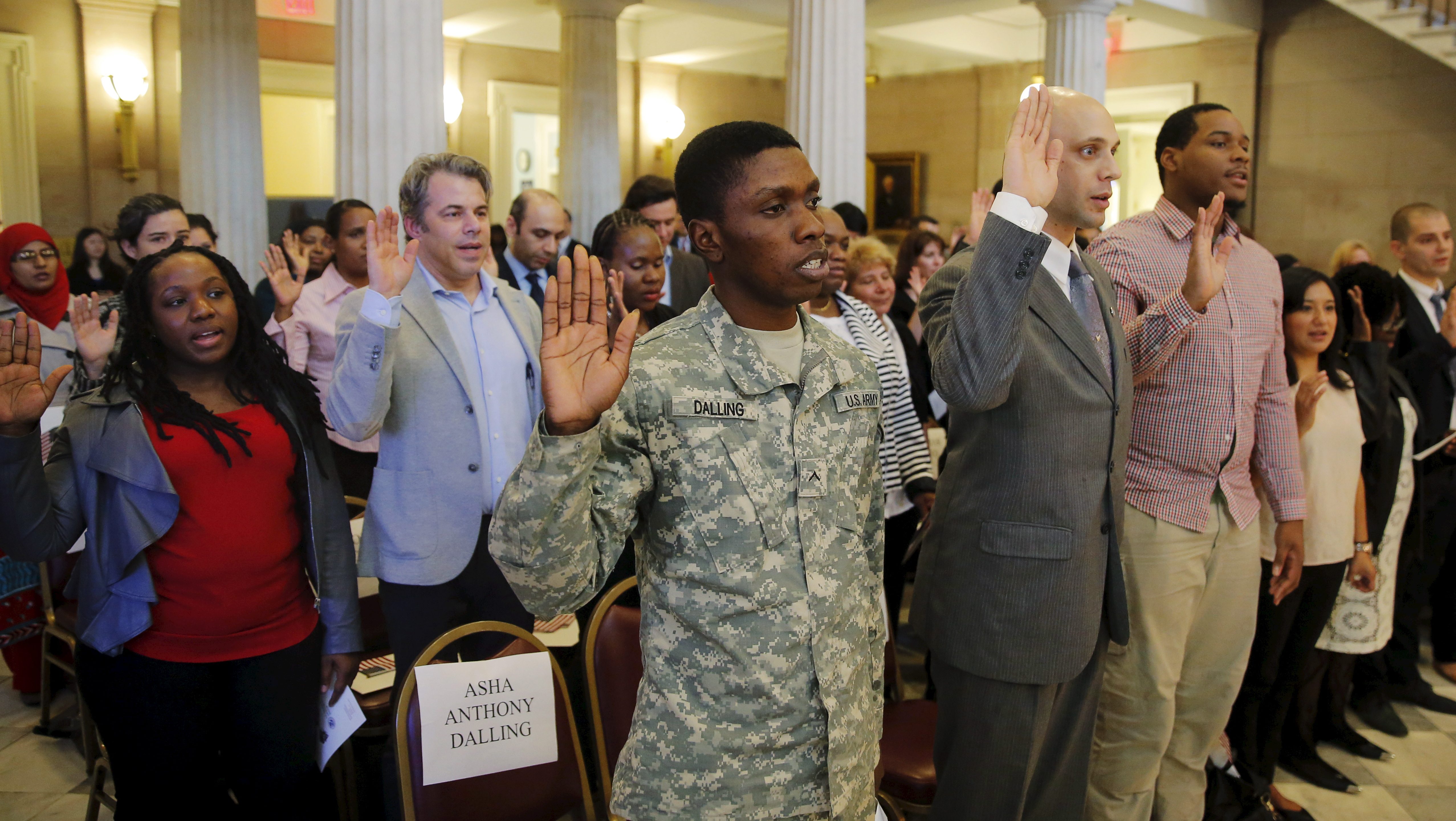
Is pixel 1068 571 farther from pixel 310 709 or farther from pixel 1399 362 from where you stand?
pixel 1399 362

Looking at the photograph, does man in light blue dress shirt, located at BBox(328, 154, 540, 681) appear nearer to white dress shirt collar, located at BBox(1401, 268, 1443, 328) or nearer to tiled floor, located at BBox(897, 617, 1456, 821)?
tiled floor, located at BBox(897, 617, 1456, 821)

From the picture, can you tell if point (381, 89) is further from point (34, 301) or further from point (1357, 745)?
point (1357, 745)

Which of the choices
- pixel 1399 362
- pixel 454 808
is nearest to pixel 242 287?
pixel 454 808

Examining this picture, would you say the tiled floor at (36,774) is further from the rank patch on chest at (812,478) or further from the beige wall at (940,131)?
the beige wall at (940,131)

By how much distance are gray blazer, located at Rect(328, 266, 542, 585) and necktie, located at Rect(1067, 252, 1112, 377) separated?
1370 mm

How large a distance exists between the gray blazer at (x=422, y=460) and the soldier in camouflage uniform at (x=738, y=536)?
3.19 ft

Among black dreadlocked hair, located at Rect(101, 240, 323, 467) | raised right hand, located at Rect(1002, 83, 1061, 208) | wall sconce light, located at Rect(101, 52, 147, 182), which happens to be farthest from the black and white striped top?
wall sconce light, located at Rect(101, 52, 147, 182)

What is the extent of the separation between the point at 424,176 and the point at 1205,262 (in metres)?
1.78

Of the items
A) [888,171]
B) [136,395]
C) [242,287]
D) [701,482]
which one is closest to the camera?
[701,482]

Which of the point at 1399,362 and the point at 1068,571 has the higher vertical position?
the point at 1399,362

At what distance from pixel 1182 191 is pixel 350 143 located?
10.3 ft

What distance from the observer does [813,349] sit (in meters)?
1.49

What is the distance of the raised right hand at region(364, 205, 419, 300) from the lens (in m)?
2.17

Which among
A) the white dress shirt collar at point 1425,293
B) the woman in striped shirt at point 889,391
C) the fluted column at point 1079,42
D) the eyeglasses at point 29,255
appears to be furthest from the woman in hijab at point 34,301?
the fluted column at point 1079,42
